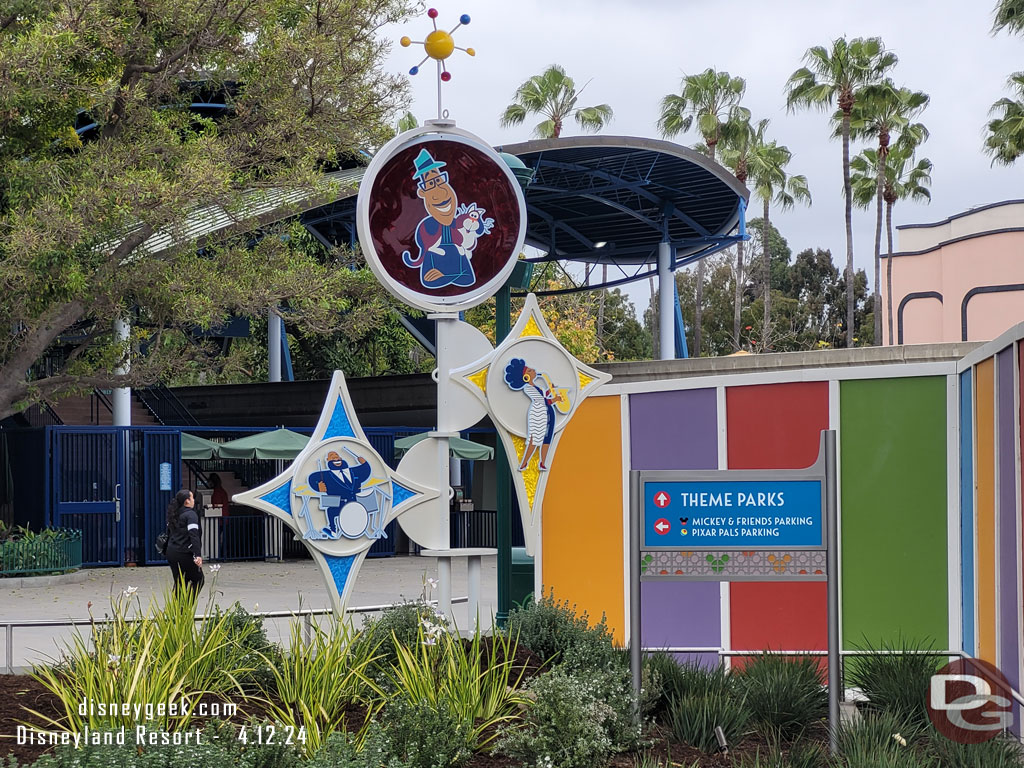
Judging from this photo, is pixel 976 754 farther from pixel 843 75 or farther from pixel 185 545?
pixel 843 75

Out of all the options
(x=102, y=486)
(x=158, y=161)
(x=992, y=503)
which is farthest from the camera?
(x=102, y=486)

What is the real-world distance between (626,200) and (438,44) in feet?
82.4

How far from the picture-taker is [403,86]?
20453mm

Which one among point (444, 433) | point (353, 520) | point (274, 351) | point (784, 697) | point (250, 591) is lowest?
point (250, 591)

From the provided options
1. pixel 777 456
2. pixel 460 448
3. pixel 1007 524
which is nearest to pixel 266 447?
pixel 460 448

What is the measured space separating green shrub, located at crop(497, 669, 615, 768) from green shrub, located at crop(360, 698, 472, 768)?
0.87ft

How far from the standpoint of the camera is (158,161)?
18656 mm

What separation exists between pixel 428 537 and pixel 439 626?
2619mm

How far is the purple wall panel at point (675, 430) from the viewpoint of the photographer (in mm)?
10828

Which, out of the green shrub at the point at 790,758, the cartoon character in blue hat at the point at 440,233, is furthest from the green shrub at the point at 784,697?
the cartoon character in blue hat at the point at 440,233

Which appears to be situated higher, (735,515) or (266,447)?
(266,447)

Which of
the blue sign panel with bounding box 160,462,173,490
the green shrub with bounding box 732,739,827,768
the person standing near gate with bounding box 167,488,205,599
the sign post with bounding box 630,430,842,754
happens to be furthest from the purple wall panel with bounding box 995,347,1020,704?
the blue sign panel with bounding box 160,462,173,490

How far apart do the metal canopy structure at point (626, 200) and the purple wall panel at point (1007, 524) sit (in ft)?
64.2

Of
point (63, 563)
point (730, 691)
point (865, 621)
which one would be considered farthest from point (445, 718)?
point (63, 563)
